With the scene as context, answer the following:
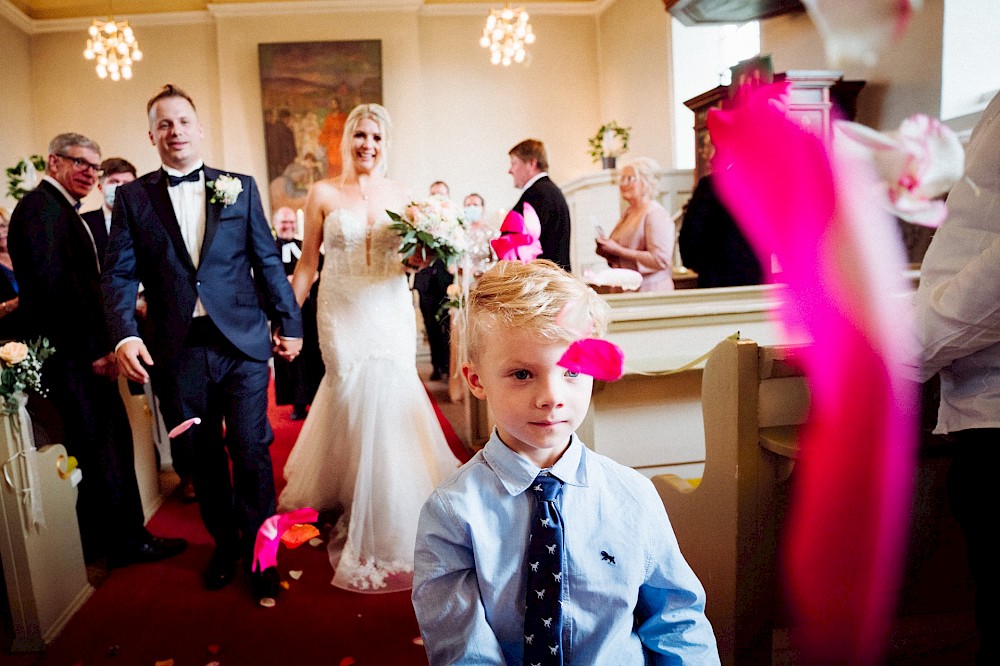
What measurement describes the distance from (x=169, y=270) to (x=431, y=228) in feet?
3.45

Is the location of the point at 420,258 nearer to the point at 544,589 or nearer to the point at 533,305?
the point at 533,305

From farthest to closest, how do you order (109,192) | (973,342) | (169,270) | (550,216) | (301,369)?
(301,369), (109,192), (550,216), (169,270), (973,342)

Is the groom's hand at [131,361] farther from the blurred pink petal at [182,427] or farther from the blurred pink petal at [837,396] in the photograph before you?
the blurred pink petal at [837,396]

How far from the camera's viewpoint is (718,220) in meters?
3.29

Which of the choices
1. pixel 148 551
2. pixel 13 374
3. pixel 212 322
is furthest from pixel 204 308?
pixel 148 551

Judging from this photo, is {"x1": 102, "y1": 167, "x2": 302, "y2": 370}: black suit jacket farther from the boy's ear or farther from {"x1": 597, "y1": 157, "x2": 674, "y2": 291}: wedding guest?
{"x1": 597, "y1": 157, "x2": 674, "y2": 291}: wedding guest

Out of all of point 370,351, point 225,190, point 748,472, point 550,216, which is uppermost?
point 225,190

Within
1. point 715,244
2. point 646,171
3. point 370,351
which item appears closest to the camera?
point 370,351

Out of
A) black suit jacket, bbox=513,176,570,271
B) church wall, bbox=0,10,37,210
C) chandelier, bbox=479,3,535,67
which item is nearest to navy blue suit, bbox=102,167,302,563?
black suit jacket, bbox=513,176,570,271

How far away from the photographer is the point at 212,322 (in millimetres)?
2572

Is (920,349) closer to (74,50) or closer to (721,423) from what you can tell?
(721,423)

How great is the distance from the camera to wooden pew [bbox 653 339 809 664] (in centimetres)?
164

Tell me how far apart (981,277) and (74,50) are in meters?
12.1

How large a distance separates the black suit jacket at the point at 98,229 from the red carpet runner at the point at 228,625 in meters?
1.64
